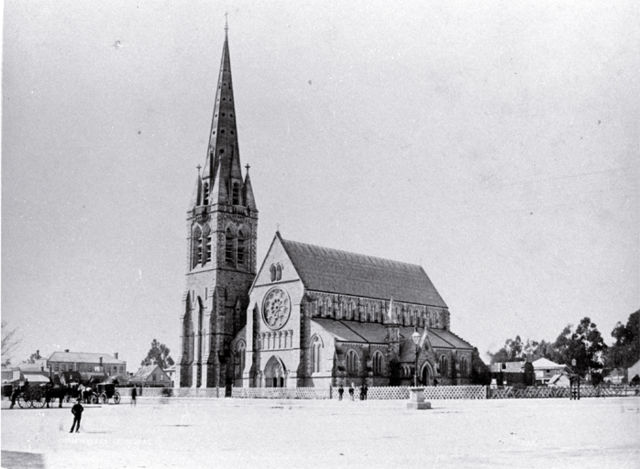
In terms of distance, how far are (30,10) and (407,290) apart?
61.5 meters

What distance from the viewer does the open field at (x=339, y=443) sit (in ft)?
52.4

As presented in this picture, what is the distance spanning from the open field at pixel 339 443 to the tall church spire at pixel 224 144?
49.4 m

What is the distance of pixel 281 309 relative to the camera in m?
66.6

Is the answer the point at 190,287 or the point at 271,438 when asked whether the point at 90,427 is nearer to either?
the point at 271,438

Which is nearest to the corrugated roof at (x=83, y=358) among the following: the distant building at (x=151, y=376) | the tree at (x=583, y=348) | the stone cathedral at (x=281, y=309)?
the distant building at (x=151, y=376)

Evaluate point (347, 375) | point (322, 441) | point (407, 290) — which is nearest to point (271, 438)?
point (322, 441)

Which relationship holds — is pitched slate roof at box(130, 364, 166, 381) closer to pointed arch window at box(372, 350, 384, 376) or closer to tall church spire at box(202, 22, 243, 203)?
tall church spire at box(202, 22, 243, 203)

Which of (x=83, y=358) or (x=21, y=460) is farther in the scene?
(x=83, y=358)

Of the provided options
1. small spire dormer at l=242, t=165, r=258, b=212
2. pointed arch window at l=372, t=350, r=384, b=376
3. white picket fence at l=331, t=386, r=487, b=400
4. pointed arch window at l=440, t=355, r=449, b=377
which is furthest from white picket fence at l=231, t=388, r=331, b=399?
small spire dormer at l=242, t=165, r=258, b=212

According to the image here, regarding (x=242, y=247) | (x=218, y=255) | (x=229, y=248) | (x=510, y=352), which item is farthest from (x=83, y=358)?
(x=510, y=352)

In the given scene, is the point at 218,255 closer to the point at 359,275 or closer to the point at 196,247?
the point at 196,247

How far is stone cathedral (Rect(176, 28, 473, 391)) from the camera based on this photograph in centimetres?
6391

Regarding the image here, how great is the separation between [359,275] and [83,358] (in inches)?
2085

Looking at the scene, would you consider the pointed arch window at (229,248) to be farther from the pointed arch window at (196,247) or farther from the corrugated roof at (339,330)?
the corrugated roof at (339,330)
